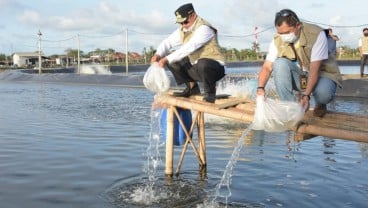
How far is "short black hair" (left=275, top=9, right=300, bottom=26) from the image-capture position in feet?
16.2

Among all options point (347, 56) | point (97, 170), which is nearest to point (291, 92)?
point (97, 170)

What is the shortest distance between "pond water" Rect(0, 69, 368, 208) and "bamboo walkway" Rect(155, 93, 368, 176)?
642mm

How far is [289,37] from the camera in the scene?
200 inches

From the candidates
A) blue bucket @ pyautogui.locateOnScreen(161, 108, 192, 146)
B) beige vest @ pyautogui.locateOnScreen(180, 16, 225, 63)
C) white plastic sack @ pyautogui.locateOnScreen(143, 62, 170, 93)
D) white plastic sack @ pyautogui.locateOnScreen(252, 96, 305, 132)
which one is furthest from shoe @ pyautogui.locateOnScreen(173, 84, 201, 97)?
white plastic sack @ pyautogui.locateOnScreen(252, 96, 305, 132)

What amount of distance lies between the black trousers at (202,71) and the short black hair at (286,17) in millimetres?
1557

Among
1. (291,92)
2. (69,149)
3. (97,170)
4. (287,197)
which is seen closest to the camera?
(291,92)

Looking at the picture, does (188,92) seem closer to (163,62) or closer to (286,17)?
(163,62)

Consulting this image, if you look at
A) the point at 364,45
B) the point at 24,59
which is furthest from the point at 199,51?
the point at 24,59

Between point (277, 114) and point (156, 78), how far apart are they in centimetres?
230

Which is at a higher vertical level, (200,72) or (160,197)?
(200,72)

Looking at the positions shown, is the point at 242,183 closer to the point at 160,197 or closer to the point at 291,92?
the point at 160,197

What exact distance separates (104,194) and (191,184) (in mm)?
1224

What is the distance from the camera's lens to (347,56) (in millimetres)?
45875

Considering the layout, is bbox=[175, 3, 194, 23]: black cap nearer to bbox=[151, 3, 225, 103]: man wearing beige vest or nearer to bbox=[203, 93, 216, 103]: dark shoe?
bbox=[151, 3, 225, 103]: man wearing beige vest
